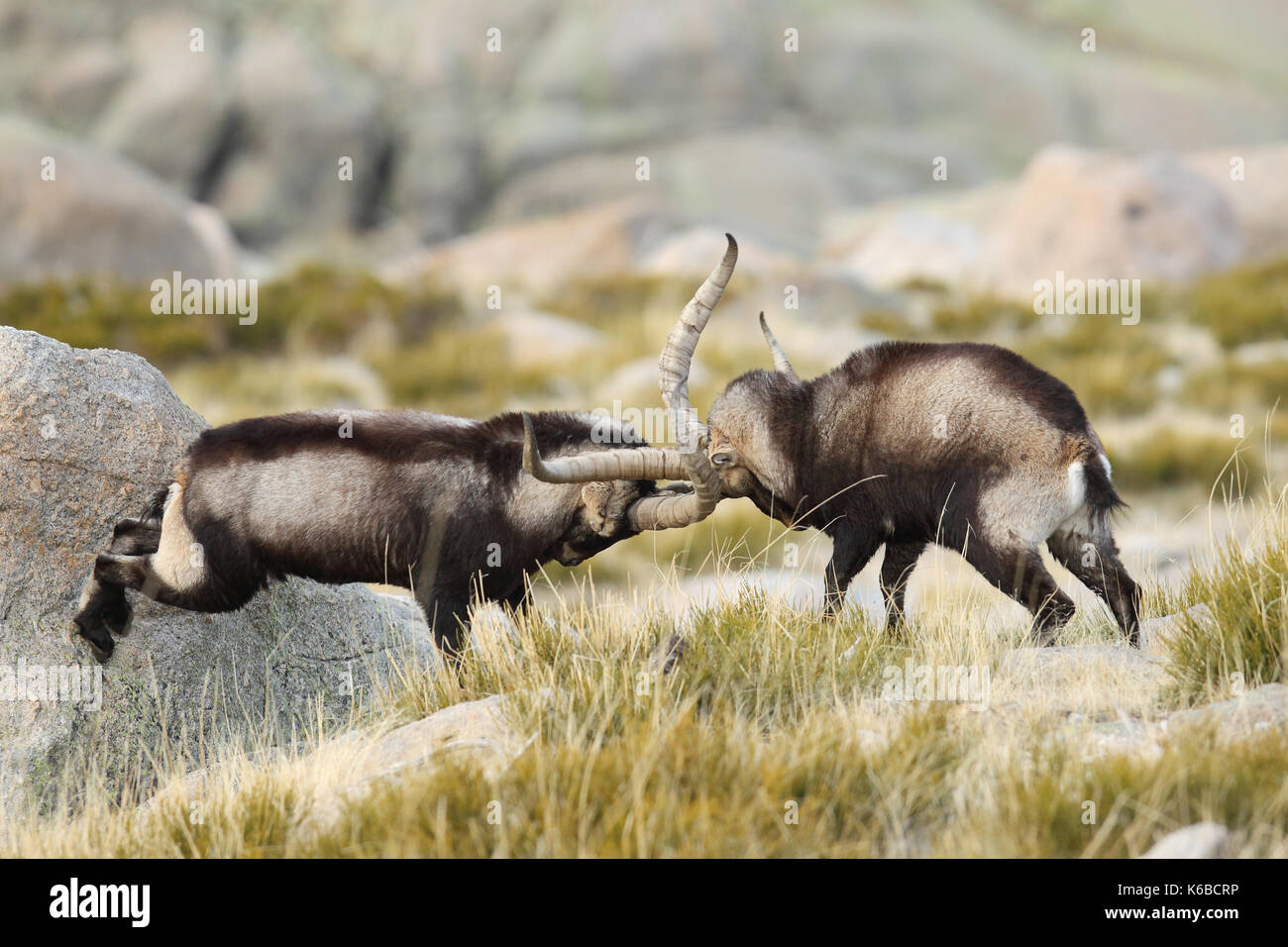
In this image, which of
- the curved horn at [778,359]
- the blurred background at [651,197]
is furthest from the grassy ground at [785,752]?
the blurred background at [651,197]

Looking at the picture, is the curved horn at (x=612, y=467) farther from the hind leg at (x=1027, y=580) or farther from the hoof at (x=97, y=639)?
the hoof at (x=97, y=639)

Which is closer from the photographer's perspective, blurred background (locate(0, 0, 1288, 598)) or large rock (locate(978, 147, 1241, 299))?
blurred background (locate(0, 0, 1288, 598))

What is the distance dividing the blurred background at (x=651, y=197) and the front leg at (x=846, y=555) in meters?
0.91

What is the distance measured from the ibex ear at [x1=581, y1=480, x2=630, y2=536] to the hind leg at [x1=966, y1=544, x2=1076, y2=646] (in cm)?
155

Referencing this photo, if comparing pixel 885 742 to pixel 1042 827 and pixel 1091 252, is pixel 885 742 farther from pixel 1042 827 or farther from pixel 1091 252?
pixel 1091 252

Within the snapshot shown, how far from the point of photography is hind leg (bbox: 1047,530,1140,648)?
234 inches

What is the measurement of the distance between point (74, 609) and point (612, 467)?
2.44 metres

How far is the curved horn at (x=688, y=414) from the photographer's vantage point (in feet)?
18.7

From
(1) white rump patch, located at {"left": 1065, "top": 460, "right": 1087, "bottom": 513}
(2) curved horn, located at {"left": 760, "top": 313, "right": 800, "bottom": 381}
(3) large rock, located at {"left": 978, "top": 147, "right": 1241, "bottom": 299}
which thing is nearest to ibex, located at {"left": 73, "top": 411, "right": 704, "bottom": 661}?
(2) curved horn, located at {"left": 760, "top": 313, "right": 800, "bottom": 381}

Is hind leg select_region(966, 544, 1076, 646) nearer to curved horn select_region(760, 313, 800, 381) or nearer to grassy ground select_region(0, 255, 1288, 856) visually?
grassy ground select_region(0, 255, 1288, 856)

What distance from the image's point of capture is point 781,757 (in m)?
4.17
